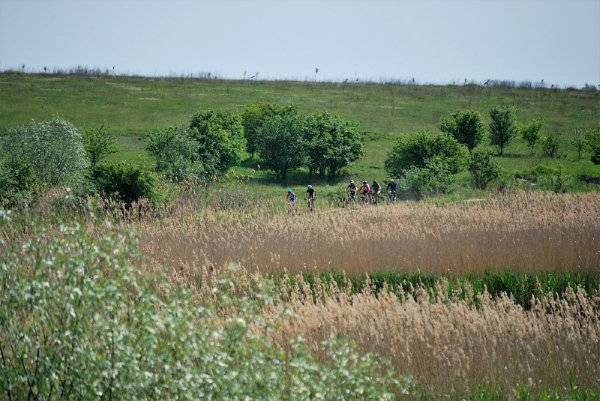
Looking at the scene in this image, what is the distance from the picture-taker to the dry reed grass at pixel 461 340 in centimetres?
924

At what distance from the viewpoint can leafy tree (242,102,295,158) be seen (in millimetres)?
58375

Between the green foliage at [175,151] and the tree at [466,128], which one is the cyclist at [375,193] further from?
the tree at [466,128]

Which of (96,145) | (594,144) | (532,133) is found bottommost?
(96,145)

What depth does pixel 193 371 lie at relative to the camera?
600 centimetres

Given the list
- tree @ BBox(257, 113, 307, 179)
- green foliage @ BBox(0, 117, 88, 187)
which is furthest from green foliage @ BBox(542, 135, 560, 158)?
green foliage @ BBox(0, 117, 88, 187)

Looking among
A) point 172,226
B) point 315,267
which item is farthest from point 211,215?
point 315,267

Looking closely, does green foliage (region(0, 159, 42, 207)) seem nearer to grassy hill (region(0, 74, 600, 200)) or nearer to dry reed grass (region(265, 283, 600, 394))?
grassy hill (region(0, 74, 600, 200))

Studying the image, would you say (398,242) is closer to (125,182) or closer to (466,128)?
(125,182)

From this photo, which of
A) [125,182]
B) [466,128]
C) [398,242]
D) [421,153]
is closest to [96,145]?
[125,182]

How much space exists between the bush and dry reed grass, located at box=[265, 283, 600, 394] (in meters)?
36.8

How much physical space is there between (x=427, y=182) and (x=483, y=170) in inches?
243

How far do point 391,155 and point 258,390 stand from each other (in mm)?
43918

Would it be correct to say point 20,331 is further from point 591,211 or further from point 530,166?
point 530,166

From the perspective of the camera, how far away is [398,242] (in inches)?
667
